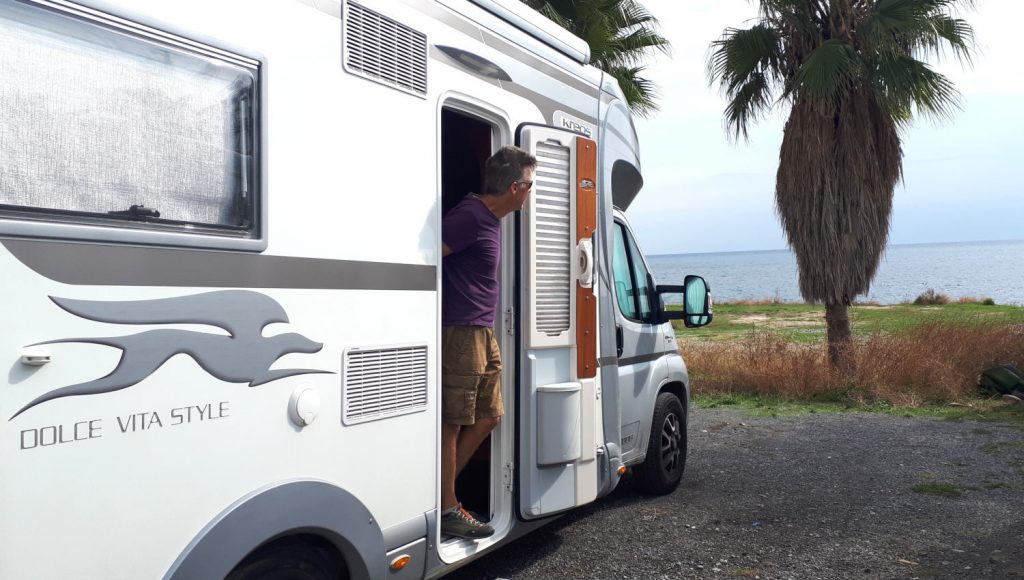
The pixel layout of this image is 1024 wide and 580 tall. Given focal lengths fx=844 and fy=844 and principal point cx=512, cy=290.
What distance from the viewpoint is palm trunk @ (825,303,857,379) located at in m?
10.9

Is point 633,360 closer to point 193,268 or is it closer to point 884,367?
point 193,268

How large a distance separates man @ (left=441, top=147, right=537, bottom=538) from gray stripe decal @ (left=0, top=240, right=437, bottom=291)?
1.70 ft

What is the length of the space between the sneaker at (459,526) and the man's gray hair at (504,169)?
1460 millimetres

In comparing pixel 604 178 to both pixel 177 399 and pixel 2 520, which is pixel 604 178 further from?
pixel 2 520

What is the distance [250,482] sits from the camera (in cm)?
254

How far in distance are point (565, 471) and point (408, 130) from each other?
1.92 meters

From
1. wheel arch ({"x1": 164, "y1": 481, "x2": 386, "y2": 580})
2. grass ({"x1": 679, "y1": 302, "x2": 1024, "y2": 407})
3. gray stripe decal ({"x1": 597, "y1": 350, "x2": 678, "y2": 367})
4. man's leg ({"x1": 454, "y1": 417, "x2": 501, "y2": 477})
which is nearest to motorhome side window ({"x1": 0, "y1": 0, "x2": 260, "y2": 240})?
wheel arch ({"x1": 164, "y1": 481, "x2": 386, "y2": 580})

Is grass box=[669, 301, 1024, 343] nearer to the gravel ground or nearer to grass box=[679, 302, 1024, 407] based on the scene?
grass box=[679, 302, 1024, 407]

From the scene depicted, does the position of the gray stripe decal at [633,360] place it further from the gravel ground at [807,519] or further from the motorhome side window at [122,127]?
the motorhome side window at [122,127]

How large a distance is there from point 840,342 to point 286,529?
32.5ft

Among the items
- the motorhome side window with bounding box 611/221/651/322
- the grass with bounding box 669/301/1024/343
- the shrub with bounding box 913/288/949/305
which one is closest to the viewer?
the motorhome side window with bounding box 611/221/651/322

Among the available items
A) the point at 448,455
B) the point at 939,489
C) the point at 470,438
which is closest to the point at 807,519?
the point at 939,489

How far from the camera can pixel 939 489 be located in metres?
6.20

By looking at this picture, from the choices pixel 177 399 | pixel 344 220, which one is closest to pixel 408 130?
pixel 344 220
